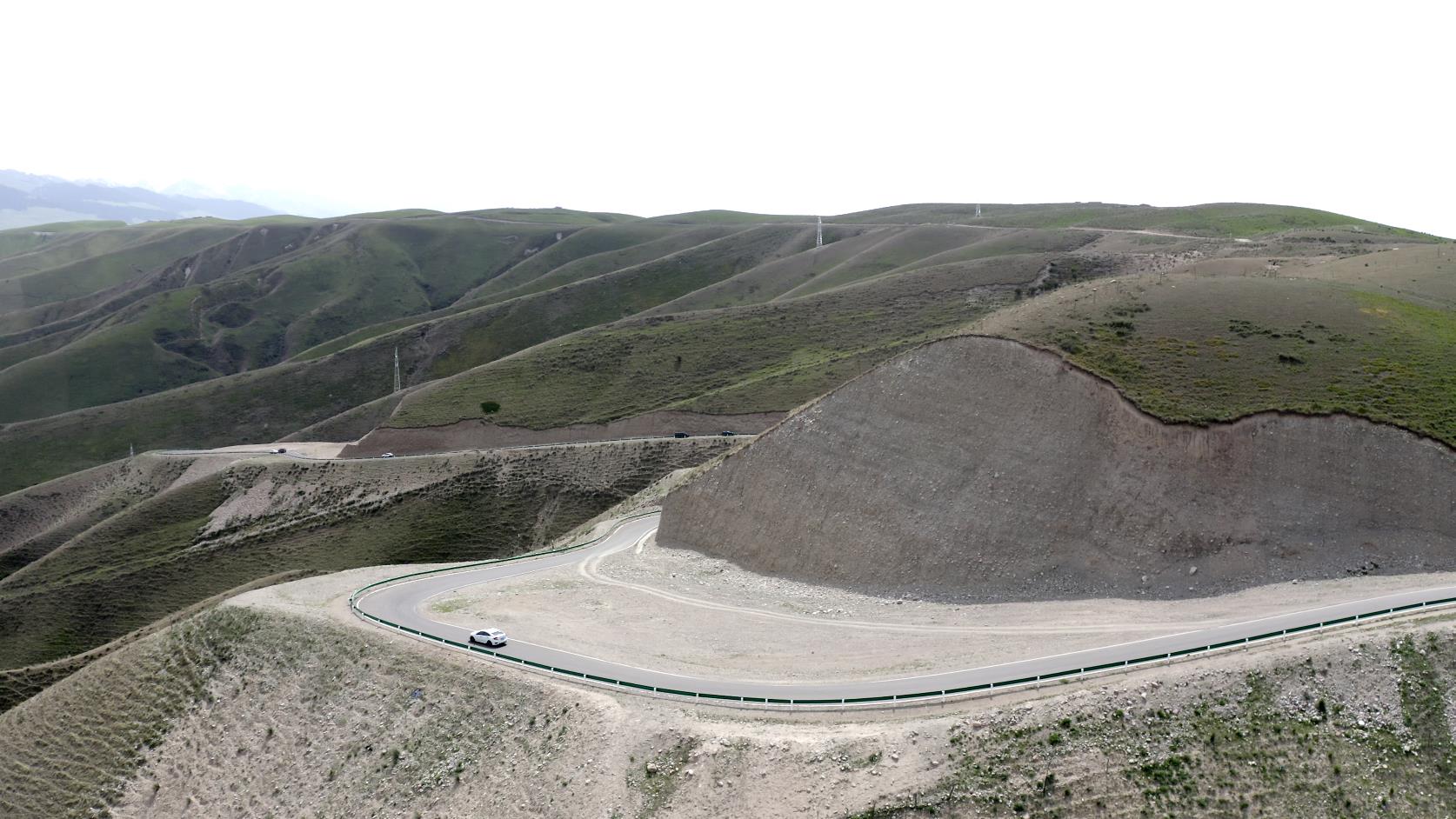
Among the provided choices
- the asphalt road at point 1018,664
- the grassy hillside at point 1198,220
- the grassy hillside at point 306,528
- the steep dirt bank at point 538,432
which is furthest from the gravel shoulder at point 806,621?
the grassy hillside at point 1198,220

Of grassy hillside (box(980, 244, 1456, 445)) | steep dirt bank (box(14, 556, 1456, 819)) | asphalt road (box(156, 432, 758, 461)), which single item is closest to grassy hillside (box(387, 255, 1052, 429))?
asphalt road (box(156, 432, 758, 461))

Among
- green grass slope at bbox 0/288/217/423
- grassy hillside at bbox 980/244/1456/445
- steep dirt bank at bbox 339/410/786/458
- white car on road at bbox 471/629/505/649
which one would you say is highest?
grassy hillside at bbox 980/244/1456/445

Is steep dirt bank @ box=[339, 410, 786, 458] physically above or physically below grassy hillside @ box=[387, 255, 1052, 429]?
below

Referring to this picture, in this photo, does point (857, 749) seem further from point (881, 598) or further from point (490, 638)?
point (490, 638)

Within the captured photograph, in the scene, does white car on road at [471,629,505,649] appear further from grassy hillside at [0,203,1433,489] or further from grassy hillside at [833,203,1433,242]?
grassy hillside at [833,203,1433,242]

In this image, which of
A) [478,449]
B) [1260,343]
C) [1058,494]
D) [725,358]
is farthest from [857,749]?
[725,358]

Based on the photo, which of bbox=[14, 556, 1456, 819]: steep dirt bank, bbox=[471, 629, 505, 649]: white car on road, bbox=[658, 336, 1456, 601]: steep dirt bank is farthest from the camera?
bbox=[471, 629, 505, 649]: white car on road

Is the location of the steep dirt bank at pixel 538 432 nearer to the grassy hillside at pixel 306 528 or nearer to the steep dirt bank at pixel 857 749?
the grassy hillside at pixel 306 528
